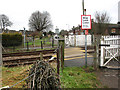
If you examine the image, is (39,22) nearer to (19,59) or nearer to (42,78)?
(19,59)

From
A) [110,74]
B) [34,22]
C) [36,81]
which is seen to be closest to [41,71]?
[36,81]

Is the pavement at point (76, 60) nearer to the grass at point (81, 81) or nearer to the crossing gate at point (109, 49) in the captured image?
the crossing gate at point (109, 49)

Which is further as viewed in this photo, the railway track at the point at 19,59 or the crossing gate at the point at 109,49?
the railway track at the point at 19,59

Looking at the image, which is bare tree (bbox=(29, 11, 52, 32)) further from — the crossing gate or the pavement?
the crossing gate

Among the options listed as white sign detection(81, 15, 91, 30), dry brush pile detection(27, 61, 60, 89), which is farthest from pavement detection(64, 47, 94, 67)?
dry brush pile detection(27, 61, 60, 89)

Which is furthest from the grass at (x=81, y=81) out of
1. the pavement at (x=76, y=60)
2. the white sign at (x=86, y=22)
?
the white sign at (x=86, y=22)

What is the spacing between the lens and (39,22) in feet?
144

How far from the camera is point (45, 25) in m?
45.4

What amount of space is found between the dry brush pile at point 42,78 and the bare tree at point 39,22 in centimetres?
4260

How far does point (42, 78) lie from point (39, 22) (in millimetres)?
44112

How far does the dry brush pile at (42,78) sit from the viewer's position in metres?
1.78

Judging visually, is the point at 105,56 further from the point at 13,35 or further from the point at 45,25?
the point at 45,25

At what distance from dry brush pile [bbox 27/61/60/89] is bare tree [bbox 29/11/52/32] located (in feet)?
140

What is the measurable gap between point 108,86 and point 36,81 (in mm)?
2780
